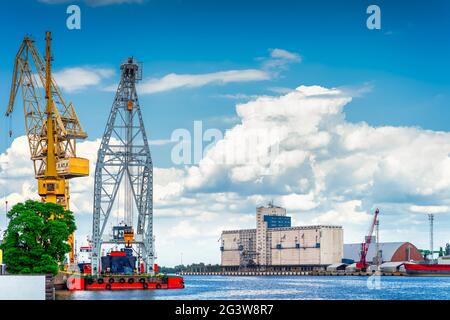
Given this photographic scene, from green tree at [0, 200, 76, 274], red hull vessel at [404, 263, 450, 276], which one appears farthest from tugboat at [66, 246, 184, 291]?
red hull vessel at [404, 263, 450, 276]

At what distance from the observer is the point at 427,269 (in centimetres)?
15150

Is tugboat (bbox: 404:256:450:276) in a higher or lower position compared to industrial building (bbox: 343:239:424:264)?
lower

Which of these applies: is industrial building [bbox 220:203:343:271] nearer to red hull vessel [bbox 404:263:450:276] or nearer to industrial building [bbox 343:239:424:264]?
industrial building [bbox 343:239:424:264]

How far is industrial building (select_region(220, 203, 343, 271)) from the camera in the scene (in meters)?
183

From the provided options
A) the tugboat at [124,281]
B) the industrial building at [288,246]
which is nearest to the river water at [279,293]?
the tugboat at [124,281]

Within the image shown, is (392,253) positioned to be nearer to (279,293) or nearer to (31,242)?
(279,293)

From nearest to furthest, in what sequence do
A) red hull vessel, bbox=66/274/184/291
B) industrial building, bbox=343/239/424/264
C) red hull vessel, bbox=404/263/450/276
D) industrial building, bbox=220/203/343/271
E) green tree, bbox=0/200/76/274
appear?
1. green tree, bbox=0/200/76/274
2. red hull vessel, bbox=66/274/184/291
3. red hull vessel, bbox=404/263/450/276
4. industrial building, bbox=343/239/424/264
5. industrial building, bbox=220/203/343/271

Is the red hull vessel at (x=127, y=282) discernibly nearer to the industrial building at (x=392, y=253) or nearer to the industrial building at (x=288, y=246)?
the industrial building at (x=392, y=253)

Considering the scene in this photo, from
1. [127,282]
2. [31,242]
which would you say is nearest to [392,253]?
[127,282]

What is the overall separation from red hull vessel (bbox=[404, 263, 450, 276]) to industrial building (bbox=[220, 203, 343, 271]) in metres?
29.6

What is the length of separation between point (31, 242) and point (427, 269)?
375 feet
